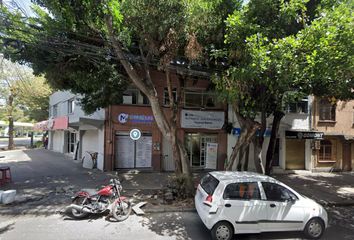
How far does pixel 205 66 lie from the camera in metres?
10.9

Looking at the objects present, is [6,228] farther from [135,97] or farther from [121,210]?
[135,97]

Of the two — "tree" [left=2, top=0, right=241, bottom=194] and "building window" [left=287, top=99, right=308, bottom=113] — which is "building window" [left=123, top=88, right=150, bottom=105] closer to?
"tree" [left=2, top=0, right=241, bottom=194]

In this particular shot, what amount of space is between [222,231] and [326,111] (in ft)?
50.5

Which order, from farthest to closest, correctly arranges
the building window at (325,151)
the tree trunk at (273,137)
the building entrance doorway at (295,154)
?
the building window at (325,151) → the building entrance doorway at (295,154) → the tree trunk at (273,137)

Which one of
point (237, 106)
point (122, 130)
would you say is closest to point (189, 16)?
point (237, 106)

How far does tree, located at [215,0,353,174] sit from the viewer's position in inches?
274

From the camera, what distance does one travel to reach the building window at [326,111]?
57.8 feet

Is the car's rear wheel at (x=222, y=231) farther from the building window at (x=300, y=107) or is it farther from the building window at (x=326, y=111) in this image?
the building window at (x=326, y=111)

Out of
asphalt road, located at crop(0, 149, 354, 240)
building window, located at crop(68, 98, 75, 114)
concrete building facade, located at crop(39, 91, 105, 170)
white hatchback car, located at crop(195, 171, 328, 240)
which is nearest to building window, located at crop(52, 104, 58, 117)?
concrete building facade, located at crop(39, 91, 105, 170)

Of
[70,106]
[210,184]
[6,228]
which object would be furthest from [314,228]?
[70,106]

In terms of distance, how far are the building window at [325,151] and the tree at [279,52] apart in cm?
815

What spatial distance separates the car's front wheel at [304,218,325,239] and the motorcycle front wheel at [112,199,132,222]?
16.3 feet

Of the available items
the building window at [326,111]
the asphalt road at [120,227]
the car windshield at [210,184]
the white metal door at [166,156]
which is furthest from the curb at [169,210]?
the building window at [326,111]

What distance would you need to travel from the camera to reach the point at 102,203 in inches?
302
